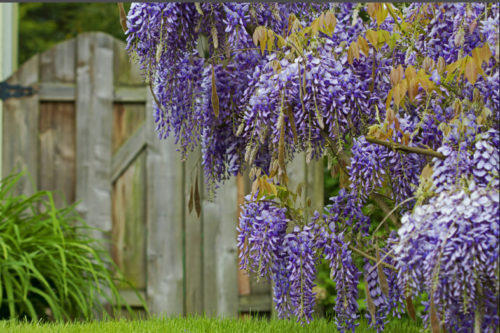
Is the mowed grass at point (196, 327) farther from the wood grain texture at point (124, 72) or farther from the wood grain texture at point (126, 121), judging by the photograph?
the wood grain texture at point (124, 72)

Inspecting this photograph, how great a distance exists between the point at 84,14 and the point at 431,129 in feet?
21.6

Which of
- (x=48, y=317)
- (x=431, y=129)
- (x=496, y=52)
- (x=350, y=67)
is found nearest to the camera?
(x=496, y=52)

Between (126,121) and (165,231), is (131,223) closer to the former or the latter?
(165,231)

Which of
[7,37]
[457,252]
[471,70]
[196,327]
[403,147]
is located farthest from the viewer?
[7,37]

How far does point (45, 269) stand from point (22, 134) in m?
1.05

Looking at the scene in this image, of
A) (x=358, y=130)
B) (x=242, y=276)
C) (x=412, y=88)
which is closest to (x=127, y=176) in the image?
(x=242, y=276)

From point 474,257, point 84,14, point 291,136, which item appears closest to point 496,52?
point 474,257

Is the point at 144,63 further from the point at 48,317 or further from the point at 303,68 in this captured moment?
the point at 48,317

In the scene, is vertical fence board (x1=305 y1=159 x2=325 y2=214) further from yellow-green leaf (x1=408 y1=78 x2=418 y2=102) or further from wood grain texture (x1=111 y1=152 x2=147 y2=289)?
yellow-green leaf (x1=408 y1=78 x2=418 y2=102)

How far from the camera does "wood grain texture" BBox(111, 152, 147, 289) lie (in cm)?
416

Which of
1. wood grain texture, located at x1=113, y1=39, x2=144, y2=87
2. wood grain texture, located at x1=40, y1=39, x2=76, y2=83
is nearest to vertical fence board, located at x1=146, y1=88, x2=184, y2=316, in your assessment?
wood grain texture, located at x1=113, y1=39, x2=144, y2=87

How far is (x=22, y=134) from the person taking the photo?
14.0 ft

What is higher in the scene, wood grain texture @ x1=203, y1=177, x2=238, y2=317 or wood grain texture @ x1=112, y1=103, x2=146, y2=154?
wood grain texture @ x1=112, y1=103, x2=146, y2=154

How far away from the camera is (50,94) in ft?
14.1
